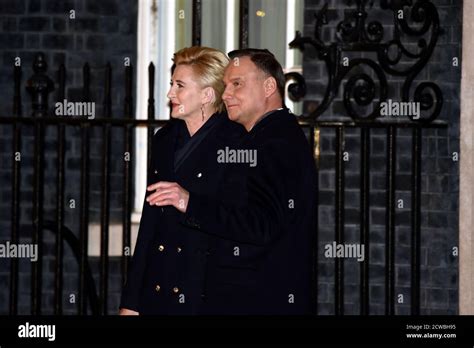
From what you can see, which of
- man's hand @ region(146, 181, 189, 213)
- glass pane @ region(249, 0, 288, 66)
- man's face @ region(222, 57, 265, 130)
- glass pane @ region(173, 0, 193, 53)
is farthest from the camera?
glass pane @ region(173, 0, 193, 53)

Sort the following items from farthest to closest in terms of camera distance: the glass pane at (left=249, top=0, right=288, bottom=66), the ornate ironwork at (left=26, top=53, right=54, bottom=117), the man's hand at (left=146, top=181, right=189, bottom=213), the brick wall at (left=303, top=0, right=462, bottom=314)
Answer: the glass pane at (left=249, top=0, right=288, bottom=66)
the brick wall at (left=303, top=0, right=462, bottom=314)
the ornate ironwork at (left=26, top=53, right=54, bottom=117)
the man's hand at (left=146, top=181, right=189, bottom=213)

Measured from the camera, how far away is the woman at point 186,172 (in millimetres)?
4875

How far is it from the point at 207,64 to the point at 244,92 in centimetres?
21

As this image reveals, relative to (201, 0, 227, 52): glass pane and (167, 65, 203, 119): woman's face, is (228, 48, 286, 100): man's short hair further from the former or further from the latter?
(201, 0, 227, 52): glass pane

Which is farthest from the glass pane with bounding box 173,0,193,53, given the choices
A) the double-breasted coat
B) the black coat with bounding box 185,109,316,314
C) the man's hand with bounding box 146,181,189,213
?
the man's hand with bounding box 146,181,189,213

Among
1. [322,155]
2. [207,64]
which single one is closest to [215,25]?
[322,155]

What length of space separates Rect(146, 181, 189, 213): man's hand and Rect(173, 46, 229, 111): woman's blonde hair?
1.63 ft

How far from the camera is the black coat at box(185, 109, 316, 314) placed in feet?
15.1

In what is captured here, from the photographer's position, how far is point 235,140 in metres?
4.93

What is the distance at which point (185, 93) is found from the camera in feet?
16.0

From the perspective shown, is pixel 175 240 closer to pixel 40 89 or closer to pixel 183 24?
pixel 40 89

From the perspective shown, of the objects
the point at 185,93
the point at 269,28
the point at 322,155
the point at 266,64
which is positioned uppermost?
the point at 269,28

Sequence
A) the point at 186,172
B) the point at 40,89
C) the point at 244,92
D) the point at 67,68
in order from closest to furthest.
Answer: the point at 244,92 < the point at 186,172 < the point at 40,89 < the point at 67,68

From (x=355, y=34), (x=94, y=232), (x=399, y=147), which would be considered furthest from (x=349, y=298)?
(x=355, y=34)
